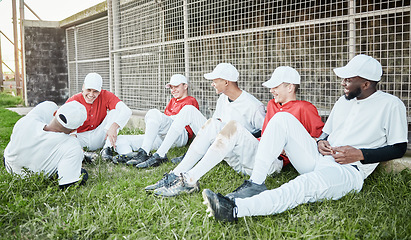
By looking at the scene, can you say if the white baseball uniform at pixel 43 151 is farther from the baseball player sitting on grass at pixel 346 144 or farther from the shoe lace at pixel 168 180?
the baseball player sitting on grass at pixel 346 144

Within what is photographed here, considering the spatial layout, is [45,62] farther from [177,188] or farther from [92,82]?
[177,188]

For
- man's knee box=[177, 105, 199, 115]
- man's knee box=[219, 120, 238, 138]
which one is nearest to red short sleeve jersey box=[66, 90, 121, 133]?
man's knee box=[177, 105, 199, 115]

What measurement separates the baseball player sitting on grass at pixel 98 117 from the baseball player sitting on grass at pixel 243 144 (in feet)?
5.70

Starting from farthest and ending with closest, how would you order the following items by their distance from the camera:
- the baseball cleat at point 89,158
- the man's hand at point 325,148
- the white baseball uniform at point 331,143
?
the baseball cleat at point 89,158
the man's hand at point 325,148
the white baseball uniform at point 331,143

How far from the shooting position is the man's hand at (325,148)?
10.3ft

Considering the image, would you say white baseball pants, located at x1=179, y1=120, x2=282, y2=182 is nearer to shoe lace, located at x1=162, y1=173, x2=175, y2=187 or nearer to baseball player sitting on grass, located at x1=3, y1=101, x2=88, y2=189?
shoe lace, located at x1=162, y1=173, x2=175, y2=187

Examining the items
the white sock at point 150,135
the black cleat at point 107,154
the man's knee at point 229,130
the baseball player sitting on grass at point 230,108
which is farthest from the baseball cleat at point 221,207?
the black cleat at point 107,154

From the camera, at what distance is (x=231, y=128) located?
3.33 meters

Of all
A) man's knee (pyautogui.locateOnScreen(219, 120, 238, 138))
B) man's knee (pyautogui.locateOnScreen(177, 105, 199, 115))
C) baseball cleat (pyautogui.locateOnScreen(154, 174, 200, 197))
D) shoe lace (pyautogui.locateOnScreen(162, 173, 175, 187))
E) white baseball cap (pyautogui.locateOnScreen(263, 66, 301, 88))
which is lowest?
baseball cleat (pyautogui.locateOnScreen(154, 174, 200, 197))

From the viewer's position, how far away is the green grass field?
2.49 meters

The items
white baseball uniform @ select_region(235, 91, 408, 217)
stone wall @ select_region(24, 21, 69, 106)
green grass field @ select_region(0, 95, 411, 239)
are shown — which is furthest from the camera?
stone wall @ select_region(24, 21, 69, 106)

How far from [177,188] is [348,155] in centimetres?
144

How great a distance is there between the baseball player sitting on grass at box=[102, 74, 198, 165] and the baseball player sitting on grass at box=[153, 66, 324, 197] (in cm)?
111

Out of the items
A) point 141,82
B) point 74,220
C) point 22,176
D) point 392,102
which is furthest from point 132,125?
point 392,102
